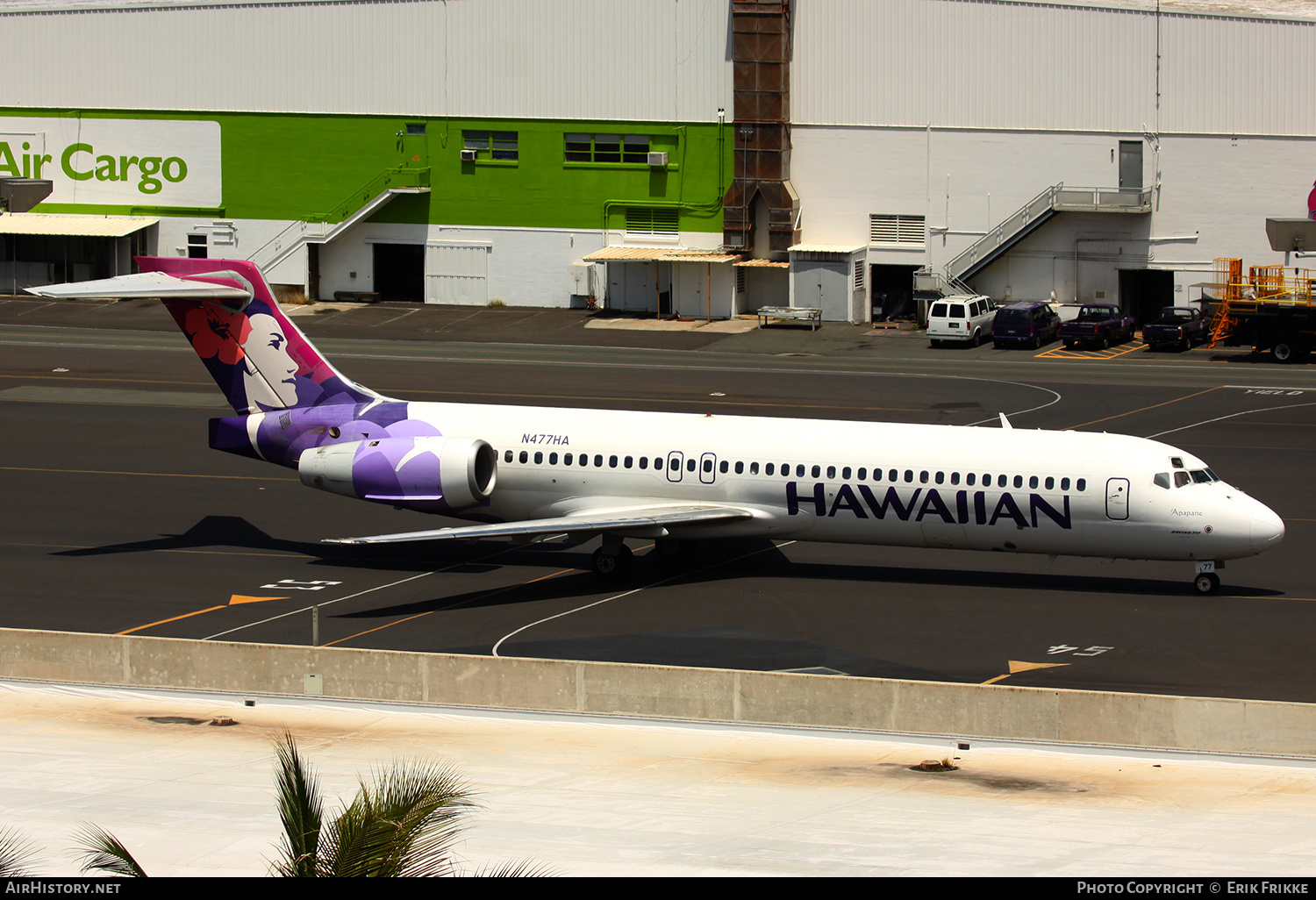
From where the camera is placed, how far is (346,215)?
9025 cm

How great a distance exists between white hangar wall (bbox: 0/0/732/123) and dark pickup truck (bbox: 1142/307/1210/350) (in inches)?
997

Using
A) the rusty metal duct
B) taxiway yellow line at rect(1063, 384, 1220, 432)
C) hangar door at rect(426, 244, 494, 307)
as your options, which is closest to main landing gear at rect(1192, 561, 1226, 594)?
taxiway yellow line at rect(1063, 384, 1220, 432)

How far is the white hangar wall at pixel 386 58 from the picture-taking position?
84.7m

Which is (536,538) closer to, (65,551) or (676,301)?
(65,551)

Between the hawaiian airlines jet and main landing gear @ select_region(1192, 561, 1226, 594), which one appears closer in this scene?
the hawaiian airlines jet

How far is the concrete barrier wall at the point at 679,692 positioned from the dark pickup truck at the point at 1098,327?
177 feet

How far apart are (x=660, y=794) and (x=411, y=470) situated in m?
16.6

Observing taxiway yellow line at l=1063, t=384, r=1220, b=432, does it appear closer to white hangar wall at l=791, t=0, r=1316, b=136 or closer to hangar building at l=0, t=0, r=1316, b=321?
hangar building at l=0, t=0, r=1316, b=321

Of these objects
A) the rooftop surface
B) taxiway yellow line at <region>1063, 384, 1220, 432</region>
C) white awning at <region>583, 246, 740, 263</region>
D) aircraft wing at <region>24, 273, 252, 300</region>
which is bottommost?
the rooftop surface

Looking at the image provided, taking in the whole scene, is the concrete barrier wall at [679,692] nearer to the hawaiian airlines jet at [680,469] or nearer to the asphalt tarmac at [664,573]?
the asphalt tarmac at [664,573]

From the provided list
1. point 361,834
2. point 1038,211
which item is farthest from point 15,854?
point 1038,211

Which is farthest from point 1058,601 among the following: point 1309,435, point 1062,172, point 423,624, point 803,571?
point 1062,172

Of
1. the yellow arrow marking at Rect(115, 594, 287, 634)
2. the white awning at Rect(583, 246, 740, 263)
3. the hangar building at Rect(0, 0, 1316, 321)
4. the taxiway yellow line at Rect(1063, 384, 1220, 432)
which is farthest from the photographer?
the white awning at Rect(583, 246, 740, 263)

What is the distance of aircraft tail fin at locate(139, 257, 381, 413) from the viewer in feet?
123
